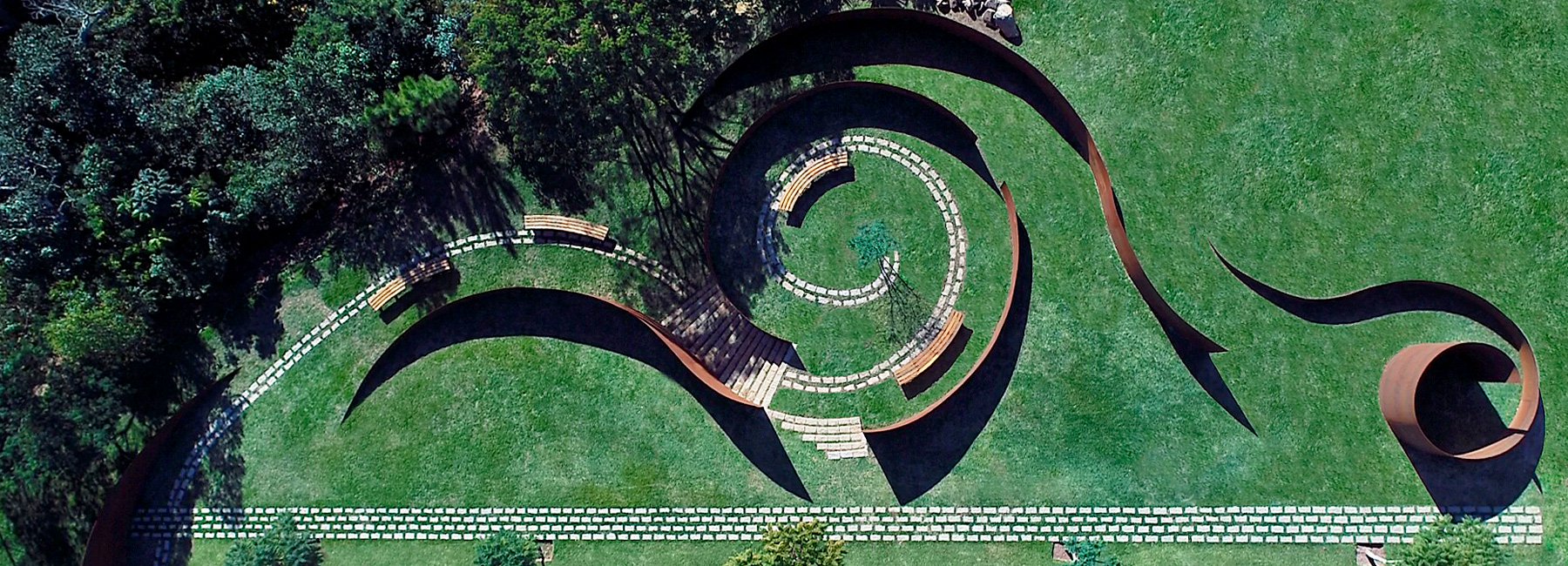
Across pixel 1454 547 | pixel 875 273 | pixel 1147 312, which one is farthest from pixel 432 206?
pixel 1454 547

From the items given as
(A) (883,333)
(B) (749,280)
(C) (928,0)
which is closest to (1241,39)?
(C) (928,0)

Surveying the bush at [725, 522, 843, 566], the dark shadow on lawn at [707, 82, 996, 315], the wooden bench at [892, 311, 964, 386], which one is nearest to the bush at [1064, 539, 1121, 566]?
the wooden bench at [892, 311, 964, 386]

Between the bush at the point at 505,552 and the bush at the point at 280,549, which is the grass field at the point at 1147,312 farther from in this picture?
the bush at the point at 505,552

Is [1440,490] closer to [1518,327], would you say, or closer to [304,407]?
[1518,327]

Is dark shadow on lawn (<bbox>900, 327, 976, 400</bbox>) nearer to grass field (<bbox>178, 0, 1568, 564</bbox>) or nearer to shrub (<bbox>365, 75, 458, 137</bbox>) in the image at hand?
grass field (<bbox>178, 0, 1568, 564</bbox>)

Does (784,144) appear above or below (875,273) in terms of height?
above

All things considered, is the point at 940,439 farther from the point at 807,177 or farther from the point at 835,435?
the point at 807,177
